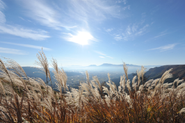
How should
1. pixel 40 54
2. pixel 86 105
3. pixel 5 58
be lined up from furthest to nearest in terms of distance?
pixel 86 105, pixel 40 54, pixel 5 58

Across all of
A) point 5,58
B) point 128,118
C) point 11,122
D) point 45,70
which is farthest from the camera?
point 45,70

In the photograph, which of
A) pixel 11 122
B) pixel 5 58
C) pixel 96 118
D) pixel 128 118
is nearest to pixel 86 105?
pixel 96 118

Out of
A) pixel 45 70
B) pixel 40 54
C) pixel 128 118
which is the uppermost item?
pixel 40 54

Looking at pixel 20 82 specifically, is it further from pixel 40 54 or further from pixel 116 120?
pixel 116 120

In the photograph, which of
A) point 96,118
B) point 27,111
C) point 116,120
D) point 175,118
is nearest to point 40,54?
point 27,111

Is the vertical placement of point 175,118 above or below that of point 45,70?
below

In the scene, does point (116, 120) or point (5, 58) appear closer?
point (5, 58)

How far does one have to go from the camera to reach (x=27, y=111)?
2.23 m

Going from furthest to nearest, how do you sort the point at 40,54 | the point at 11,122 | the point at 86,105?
the point at 86,105, the point at 40,54, the point at 11,122

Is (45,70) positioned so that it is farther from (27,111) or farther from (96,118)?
(96,118)

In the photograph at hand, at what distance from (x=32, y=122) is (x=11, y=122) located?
28.0 inches

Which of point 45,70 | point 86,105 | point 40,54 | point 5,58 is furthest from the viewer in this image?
point 86,105

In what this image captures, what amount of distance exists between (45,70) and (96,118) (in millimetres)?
2077

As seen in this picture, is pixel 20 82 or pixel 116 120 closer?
pixel 20 82
